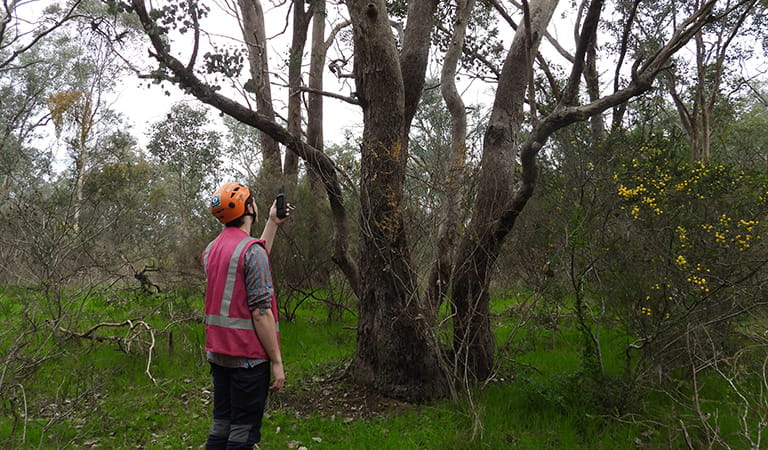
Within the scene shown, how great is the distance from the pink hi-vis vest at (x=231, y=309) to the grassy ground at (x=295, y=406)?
1.60m

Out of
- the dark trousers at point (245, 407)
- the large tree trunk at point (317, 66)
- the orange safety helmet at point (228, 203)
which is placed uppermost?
the large tree trunk at point (317, 66)

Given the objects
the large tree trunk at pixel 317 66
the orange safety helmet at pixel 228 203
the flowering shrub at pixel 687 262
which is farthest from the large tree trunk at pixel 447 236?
the large tree trunk at pixel 317 66

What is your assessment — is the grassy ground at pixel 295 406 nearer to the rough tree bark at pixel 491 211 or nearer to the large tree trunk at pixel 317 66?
the rough tree bark at pixel 491 211

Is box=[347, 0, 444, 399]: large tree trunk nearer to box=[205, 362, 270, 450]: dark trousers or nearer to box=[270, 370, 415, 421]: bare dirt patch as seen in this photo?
box=[270, 370, 415, 421]: bare dirt patch

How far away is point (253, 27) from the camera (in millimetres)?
11477

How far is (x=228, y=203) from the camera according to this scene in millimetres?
2557

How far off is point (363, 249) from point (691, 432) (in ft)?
9.62

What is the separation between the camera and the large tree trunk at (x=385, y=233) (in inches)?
164

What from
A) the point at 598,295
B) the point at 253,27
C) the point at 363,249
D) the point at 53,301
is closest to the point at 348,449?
the point at 363,249

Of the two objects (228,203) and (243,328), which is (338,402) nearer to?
(243,328)

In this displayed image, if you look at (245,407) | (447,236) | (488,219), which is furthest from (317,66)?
(245,407)

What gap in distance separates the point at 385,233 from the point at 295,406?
1.79 meters

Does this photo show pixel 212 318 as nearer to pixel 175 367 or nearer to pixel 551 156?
pixel 175 367

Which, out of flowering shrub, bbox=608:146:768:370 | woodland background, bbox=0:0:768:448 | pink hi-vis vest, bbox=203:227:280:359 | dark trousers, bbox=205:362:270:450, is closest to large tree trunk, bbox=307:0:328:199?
woodland background, bbox=0:0:768:448
